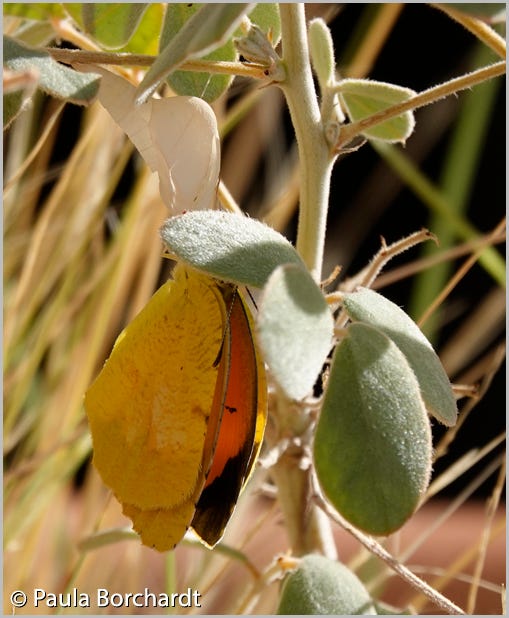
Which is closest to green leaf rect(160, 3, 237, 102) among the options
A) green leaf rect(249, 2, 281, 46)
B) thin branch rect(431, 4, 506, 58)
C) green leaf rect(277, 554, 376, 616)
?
green leaf rect(249, 2, 281, 46)

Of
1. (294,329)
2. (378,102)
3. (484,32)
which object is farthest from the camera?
(378,102)

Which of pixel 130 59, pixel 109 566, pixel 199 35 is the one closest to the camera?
pixel 199 35

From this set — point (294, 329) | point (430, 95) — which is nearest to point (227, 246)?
point (294, 329)

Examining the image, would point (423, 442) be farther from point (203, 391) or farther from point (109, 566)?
point (109, 566)

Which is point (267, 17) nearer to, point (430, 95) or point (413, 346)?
point (430, 95)

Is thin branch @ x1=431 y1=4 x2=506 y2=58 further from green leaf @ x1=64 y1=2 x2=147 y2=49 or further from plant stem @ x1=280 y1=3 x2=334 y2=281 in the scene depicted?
green leaf @ x1=64 y1=2 x2=147 y2=49

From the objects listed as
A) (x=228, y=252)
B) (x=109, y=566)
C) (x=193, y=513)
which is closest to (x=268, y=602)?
(x=109, y=566)

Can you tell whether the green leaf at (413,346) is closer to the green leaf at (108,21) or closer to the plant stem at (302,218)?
the plant stem at (302,218)
